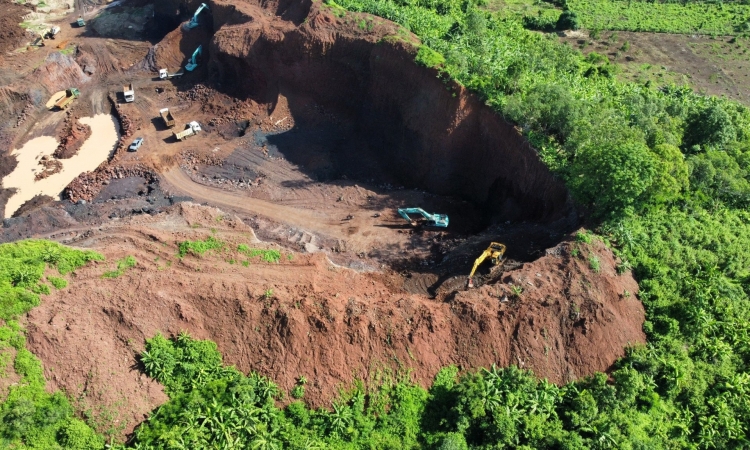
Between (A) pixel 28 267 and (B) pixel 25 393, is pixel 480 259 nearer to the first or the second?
(B) pixel 25 393

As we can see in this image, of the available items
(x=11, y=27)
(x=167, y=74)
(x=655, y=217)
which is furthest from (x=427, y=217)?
(x=11, y=27)

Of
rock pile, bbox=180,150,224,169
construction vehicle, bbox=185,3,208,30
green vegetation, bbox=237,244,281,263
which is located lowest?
rock pile, bbox=180,150,224,169

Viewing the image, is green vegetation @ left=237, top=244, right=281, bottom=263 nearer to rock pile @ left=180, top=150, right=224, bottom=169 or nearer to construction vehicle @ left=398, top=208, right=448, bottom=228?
construction vehicle @ left=398, top=208, right=448, bottom=228

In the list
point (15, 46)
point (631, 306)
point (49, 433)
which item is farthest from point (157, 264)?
point (15, 46)

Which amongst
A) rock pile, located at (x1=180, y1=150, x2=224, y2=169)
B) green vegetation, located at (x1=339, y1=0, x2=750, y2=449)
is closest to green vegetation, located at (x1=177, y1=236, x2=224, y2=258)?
rock pile, located at (x1=180, y1=150, x2=224, y2=169)

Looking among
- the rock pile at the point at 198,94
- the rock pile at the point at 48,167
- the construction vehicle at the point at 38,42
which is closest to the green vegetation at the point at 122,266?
the rock pile at the point at 48,167

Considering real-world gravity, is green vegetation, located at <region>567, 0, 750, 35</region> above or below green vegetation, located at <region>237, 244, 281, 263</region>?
above

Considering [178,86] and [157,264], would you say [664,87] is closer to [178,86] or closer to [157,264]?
[157,264]

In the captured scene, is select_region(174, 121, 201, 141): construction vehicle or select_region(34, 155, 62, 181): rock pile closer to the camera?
select_region(34, 155, 62, 181): rock pile
